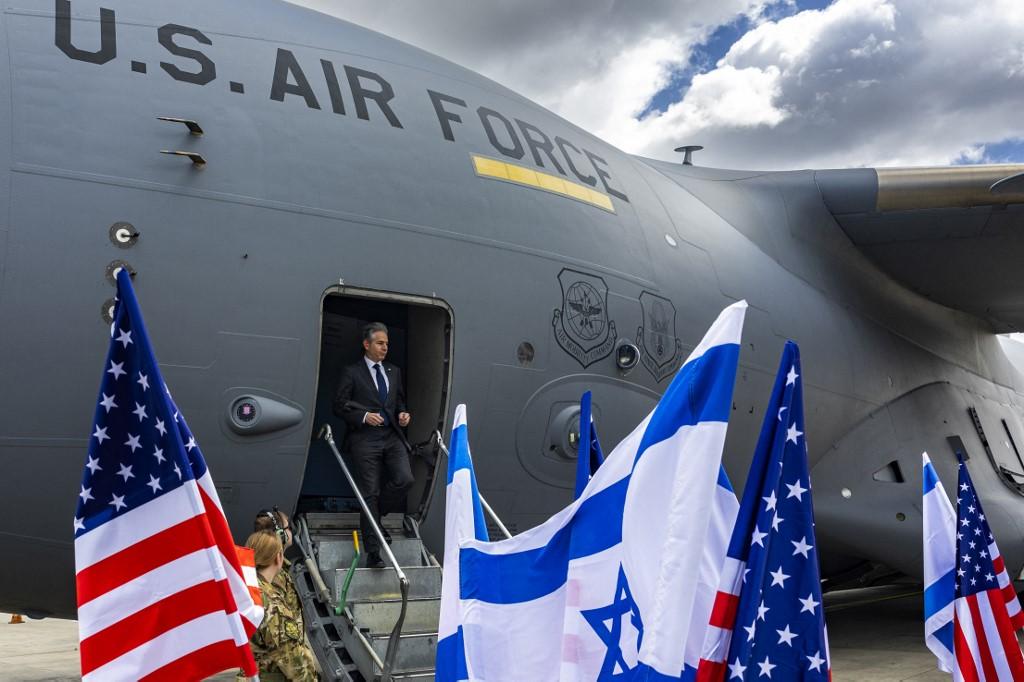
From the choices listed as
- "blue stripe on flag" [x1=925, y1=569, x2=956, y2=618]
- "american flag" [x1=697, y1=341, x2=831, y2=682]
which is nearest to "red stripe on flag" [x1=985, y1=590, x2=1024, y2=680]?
"blue stripe on flag" [x1=925, y1=569, x2=956, y2=618]

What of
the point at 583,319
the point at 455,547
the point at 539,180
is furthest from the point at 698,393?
the point at 539,180

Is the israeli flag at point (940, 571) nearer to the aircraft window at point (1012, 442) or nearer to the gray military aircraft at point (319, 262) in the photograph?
the gray military aircraft at point (319, 262)

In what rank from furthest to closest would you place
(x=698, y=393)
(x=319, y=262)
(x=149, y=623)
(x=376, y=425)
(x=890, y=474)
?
1. (x=890, y=474)
2. (x=376, y=425)
3. (x=319, y=262)
4. (x=149, y=623)
5. (x=698, y=393)

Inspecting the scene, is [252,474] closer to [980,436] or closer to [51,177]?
[51,177]

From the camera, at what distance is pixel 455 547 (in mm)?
3396

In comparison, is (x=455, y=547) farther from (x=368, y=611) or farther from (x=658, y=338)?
(x=658, y=338)

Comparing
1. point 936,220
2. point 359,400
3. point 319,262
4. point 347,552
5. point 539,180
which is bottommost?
point 347,552

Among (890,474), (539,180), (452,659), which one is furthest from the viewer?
(890,474)

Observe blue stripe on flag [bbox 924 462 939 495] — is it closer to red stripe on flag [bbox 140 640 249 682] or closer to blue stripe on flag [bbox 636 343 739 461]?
blue stripe on flag [bbox 636 343 739 461]

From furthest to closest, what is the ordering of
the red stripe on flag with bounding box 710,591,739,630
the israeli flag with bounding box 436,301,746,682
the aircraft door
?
the aircraft door
the red stripe on flag with bounding box 710,591,739,630
the israeli flag with bounding box 436,301,746,682

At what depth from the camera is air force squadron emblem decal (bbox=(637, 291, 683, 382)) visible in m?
7.08

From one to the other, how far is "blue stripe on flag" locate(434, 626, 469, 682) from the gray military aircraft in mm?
2268

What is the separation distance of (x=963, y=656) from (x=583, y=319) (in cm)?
321

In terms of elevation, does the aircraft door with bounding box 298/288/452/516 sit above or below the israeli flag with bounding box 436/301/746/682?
above
